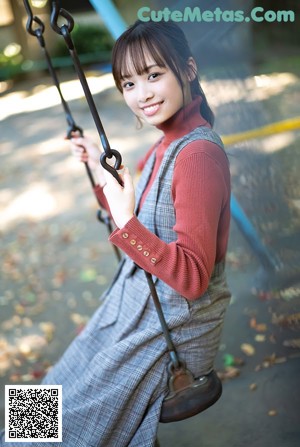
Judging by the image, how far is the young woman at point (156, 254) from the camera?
4.63 feet

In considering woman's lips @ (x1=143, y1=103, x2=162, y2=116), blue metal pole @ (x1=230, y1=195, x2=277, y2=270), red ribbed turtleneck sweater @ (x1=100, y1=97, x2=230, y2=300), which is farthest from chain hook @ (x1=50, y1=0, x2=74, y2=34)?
blue metal pole @ (x1=230, y1=195, x2=277, y2=270)

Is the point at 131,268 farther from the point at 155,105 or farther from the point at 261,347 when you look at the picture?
the point at 261,347

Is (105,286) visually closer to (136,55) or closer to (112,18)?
(112,18)

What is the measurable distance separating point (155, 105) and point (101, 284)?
216 centimetres

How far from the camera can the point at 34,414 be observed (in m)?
1.71

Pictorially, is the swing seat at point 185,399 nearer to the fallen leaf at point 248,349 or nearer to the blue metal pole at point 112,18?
the fallen leaf at point 248,349

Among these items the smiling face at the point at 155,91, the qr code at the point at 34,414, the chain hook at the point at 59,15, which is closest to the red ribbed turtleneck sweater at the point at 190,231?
the smiling face at the point at 155,91

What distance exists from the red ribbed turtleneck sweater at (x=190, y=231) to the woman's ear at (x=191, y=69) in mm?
171

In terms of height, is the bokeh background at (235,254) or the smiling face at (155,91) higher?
the smiling face at (155,91)

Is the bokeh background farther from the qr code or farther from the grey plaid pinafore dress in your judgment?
the qr code

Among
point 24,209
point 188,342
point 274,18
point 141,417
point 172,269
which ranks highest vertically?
point 274,18

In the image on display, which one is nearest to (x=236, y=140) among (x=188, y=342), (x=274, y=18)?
(x=274, y=18)

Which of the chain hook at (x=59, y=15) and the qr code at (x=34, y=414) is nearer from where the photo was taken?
the chain hook at (x=59, y=15)

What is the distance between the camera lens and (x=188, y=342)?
64.0 inches
